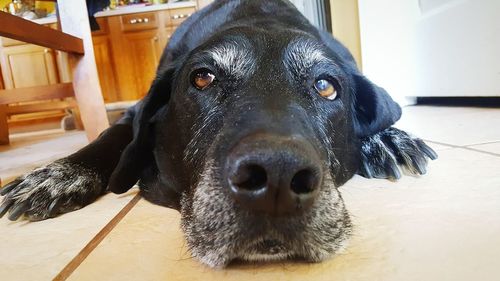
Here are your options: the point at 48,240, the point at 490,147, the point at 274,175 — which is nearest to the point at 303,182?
the point at 274,175

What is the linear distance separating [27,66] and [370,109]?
7.78m

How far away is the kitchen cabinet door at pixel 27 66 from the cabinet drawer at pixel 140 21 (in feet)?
4.92

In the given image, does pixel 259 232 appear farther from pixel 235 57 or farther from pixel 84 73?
pixel 84 73

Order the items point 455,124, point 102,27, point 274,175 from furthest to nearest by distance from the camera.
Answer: point 102,27
point 455,124
point 274,175

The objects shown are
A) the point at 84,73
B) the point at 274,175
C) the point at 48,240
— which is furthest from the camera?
the point at 84,73

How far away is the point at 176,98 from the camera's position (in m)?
1.46

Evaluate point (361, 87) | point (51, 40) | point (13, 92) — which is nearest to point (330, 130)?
point (361, 87)

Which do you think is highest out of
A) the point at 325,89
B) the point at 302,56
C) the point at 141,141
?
the point at 302,56

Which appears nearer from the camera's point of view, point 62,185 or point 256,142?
point 256,142

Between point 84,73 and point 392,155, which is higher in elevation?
point 84,73

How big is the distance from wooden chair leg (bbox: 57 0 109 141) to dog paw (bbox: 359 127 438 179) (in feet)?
6.14

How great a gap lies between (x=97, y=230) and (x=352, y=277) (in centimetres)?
74

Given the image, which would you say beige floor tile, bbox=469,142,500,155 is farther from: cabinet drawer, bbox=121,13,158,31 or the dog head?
cabinet drawer, bbox=121,13,158,31

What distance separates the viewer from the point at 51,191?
4.65 ft
